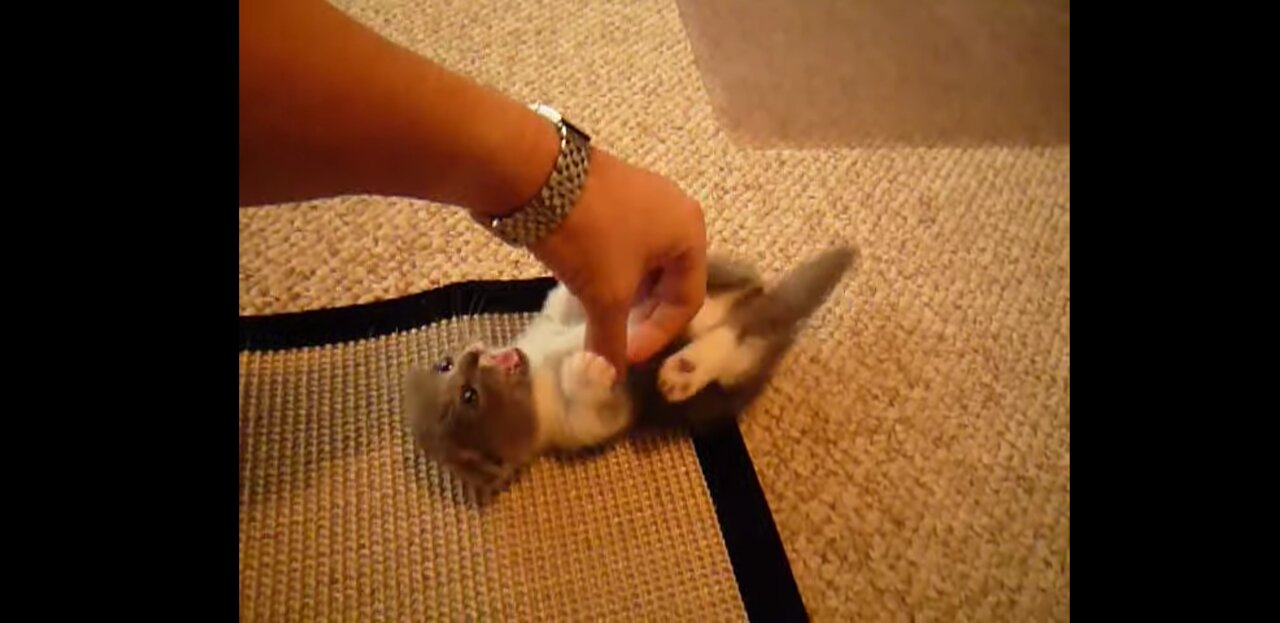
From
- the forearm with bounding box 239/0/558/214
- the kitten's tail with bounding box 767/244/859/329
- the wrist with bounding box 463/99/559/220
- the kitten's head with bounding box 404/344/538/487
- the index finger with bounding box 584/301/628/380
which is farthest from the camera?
the kitten's tail with bounding box 767/244/859/329

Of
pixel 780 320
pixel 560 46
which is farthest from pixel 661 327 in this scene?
pixel 560 46

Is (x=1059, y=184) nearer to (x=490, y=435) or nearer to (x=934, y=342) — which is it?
(x=934, y=342)

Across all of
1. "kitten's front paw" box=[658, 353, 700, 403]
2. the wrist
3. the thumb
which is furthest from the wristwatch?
"kitten's front paw" box=[658, 353, 700, 403]

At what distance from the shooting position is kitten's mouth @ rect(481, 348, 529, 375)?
2.67 ft

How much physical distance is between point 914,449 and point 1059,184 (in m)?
0.54

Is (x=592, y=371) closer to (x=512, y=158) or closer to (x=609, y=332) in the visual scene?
(x=609, y=332)

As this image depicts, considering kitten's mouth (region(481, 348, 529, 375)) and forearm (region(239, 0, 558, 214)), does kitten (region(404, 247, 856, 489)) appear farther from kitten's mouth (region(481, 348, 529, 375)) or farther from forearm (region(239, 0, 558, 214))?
forearm (region(239, 0, 558, 214))

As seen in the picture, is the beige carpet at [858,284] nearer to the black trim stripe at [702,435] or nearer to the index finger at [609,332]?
the black trim stripe at [702,435]

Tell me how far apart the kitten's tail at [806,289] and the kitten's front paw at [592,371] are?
0.70 ft

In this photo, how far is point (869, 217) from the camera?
1.10 m

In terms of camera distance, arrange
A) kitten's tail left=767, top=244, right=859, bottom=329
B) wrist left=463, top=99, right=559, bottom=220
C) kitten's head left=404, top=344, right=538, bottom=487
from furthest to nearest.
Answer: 1. kitten's tail left=767, top=244, right=859, bottom=329
2. kitten's head left=404, top=344, right=538, bottom=487
3. wrist left=463, top=99, right=559, bottom=220

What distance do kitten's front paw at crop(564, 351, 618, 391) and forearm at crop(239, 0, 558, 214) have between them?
7.4 inches

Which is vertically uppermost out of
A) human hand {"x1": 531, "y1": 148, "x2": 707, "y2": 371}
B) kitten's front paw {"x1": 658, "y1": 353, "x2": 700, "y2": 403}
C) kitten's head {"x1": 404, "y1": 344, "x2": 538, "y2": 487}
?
human hand {"x1": 531, "y1": 148, "x2": 707, "y2": 371}

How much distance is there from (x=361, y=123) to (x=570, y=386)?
35cm
